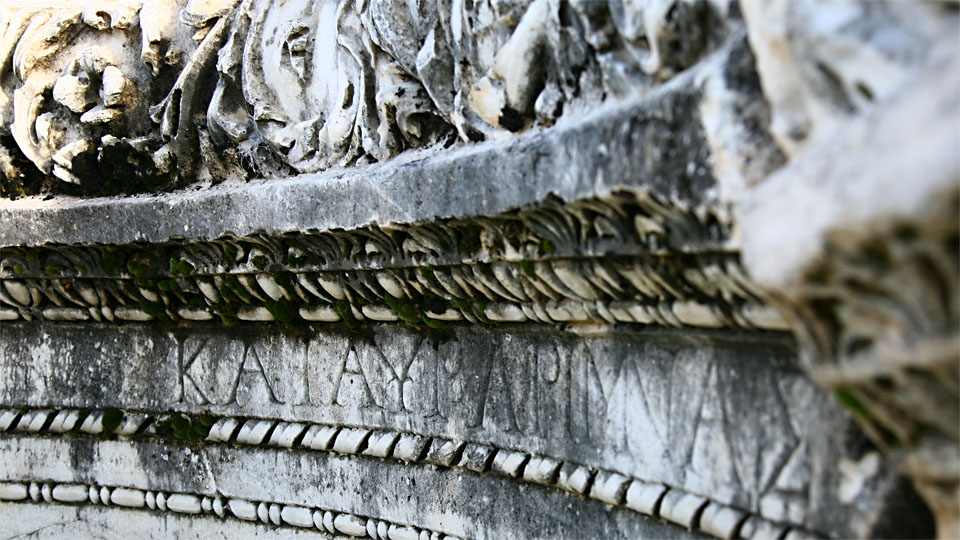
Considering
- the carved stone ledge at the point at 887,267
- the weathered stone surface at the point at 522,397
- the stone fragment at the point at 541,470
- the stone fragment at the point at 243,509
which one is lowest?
the stone fragment at the point at 243,509

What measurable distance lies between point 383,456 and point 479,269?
0.69m

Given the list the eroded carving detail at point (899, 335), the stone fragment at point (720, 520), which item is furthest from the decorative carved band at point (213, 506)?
the eroded carving detail at point (899, 335)

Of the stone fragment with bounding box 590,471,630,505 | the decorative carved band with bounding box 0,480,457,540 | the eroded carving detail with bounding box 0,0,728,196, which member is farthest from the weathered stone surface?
the eroded carving detail with bounding box 0,0,728,196

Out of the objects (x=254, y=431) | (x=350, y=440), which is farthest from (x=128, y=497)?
(x=350, y=440)

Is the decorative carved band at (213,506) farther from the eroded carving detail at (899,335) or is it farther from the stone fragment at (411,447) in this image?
the eroded carving detail at (899,335)

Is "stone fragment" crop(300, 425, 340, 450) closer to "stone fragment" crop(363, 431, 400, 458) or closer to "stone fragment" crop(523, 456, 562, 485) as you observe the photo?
"stone fragment" crop(363, 431, 400, 458)

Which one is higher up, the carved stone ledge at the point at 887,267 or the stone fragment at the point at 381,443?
the carved stone ledge at the point at 887,267

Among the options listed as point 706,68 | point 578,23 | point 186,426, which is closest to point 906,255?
point 706,68

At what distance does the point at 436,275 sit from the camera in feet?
7.48

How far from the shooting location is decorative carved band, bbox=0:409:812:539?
1.84 m

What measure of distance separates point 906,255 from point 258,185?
5.70 ft

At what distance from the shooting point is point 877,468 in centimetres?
153

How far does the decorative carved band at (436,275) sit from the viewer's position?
168cm

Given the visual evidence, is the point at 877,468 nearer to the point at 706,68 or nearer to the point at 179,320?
the point at 706,68
